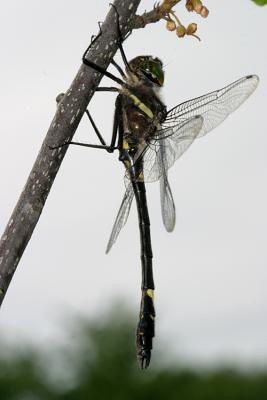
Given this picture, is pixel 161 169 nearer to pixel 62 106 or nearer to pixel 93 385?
pixel 62 106

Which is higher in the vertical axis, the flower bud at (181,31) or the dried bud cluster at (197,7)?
the dried bud cluster at (197,7)

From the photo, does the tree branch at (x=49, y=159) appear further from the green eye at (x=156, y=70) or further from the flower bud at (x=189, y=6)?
the green eye at (x=156, y=70)

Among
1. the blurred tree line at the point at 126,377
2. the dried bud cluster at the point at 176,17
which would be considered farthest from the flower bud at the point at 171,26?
the blurred tree line at the point at 126,377

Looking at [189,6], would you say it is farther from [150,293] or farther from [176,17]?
[150,293]

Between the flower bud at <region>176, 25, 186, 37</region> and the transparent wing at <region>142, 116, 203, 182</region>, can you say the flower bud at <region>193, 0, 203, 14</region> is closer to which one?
the flower bud at <region>176, 25, 186, 37</region>

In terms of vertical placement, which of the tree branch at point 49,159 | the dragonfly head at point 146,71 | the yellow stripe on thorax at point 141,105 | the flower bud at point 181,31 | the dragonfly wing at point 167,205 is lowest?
the tree branch at point 49,159

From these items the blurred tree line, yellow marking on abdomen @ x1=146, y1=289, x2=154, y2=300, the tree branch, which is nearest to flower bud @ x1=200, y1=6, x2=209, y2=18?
the tree branch

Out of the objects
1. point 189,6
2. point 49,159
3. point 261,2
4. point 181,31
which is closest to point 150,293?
point 181,31
